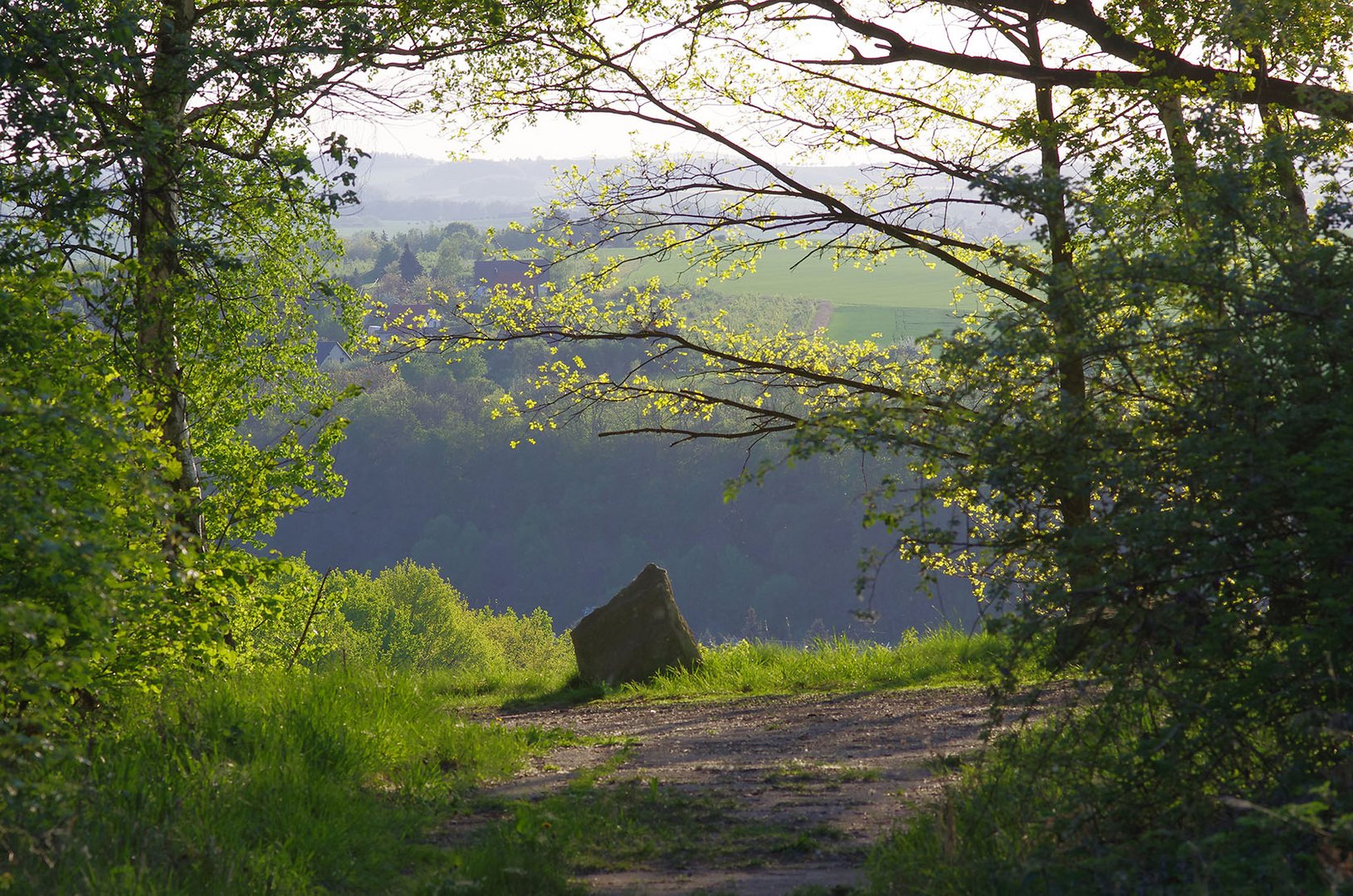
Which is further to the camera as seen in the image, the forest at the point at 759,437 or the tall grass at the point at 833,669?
the tall grass at the point at 833,669

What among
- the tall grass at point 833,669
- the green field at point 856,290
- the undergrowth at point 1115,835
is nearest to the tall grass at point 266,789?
the undergrowth at point 1115,835

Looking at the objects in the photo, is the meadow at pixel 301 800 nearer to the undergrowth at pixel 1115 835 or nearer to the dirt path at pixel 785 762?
the dirt path at pixel 785 762

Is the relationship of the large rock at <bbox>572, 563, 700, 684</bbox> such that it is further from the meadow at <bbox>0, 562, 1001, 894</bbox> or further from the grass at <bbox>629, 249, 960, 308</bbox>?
the grass at <bbox>629, 249, 960, 308</bbox>

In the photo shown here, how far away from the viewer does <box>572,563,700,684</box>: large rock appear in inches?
428

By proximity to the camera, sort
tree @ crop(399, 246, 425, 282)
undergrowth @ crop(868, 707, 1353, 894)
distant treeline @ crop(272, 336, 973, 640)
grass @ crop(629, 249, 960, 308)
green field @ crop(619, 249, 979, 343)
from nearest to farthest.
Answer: undergrowth @ crop(868, 707, 1353, 894) → tree @ crop(399, 246, 425, 282) → green field @ crop(619, 249, 979, 343) → distant treeline @ crop(272, 336, 973, 640) → grass @ crop(629, 249, 960, 308)

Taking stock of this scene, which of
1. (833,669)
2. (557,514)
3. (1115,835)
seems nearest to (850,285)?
(557,514)

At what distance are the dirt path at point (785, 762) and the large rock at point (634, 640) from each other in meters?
0.93

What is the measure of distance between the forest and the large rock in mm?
293

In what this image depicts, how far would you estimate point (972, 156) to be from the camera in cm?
1035

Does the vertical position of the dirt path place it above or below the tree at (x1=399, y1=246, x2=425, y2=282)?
below

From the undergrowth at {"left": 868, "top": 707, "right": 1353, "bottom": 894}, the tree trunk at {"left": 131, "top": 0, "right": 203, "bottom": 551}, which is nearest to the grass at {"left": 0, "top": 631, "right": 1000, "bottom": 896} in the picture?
the undergrowth at {"left": 868, "top": 707, "right": 1353, "bottom": 894}

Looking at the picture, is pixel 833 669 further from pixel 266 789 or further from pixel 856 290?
pixel 856 290

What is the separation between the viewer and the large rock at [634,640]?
35.7 feet

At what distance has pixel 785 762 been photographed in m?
6.54
